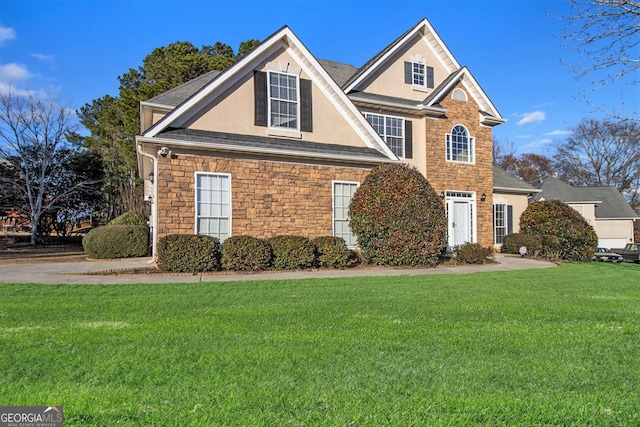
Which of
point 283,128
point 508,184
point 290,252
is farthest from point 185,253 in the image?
point 508,184

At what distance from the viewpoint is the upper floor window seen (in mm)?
17828

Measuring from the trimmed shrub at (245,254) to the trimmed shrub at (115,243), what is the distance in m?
5.39

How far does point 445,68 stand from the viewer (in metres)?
18.9

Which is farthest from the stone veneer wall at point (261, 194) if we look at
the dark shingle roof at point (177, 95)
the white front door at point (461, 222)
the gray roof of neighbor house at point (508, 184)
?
the gray roof of neighbor house at point (508, 184)

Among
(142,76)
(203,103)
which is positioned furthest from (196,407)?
(142,76)

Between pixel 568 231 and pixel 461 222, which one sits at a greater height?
pixel 461 222

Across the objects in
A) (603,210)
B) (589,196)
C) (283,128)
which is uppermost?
(283,128)

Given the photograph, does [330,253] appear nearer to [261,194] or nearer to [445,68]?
[261,194]

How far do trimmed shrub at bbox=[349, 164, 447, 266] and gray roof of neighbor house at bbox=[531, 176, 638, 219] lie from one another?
23.1 meters

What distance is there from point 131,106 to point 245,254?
2152 centimetres

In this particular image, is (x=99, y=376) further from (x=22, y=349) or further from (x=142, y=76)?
(x=142, y=76)

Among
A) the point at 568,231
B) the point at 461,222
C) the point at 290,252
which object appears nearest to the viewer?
the point at 290,252

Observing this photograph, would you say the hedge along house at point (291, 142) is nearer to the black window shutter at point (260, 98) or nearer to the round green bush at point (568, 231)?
the black window shutter at point (260, 98)

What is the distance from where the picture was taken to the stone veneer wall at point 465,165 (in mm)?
17359
